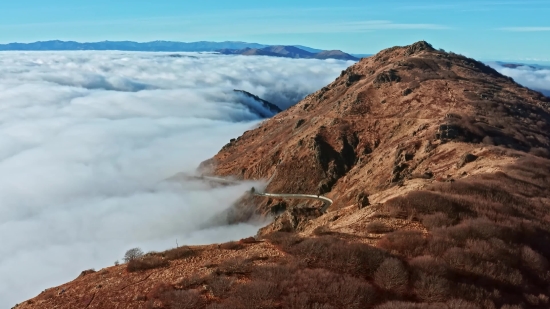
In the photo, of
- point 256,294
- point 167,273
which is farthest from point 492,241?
point 167,273

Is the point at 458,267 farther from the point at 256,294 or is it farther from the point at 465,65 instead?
the point at 465,65

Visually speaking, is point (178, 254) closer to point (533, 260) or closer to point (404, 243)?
point (404, 243)

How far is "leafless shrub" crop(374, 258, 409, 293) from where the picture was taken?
14570 mm

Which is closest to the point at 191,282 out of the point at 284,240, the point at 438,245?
the point at 284,240

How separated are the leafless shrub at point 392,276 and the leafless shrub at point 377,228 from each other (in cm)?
411

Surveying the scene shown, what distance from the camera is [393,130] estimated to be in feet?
230

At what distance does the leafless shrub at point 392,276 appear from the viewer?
47.8 ft

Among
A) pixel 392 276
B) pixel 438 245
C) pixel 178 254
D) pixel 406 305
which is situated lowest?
pixel 178 254

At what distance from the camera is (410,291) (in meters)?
14.5

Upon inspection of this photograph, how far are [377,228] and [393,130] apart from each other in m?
53.2

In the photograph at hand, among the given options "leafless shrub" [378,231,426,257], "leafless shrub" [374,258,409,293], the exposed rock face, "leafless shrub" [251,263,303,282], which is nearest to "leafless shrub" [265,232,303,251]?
"leafless shrub" [251,263,303,282]

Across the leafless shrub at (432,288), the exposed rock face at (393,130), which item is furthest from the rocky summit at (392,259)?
the exposed rock face at (393,130)

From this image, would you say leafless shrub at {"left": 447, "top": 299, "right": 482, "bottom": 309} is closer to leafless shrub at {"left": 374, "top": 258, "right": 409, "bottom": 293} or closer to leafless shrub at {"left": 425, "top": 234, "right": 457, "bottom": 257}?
leafless shrub at {"left": 374, "top": 258, "right": 409, "bottom": 293}

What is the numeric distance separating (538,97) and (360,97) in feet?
116
